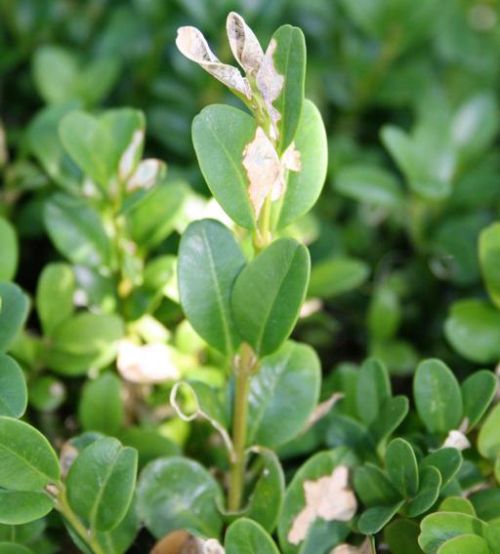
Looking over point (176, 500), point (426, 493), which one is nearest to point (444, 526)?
point (426, 493)

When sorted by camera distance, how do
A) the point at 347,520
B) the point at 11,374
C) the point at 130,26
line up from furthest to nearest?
1. the point at 130,26
2. the point at 347,520
3. the point at 11,374

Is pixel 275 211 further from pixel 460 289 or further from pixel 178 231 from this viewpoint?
pixel 460 289

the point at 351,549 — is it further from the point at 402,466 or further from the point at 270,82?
the point at 270,82

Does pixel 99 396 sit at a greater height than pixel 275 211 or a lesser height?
lesser

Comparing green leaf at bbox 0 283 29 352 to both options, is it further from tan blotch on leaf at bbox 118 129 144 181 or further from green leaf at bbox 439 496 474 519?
green leaf at bbox 439 496 474 519

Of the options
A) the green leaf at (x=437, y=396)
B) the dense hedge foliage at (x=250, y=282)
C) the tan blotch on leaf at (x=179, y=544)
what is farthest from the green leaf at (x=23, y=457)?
the green leaf at (x=437, y=396)

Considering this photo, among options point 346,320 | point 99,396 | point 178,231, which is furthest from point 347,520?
point 346,320
